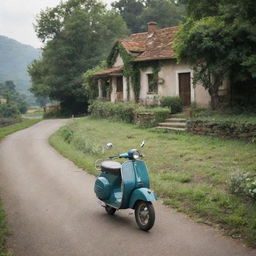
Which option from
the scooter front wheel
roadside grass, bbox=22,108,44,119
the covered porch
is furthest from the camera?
roadside grass, bbox=22,108,44,119

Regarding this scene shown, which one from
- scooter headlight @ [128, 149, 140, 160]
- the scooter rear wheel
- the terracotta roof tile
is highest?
the terracotta roof tile

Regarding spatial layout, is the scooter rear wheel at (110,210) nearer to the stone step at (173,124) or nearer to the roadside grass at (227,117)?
the roadside grass at (227,117)

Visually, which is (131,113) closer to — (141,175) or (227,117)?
(227,117)

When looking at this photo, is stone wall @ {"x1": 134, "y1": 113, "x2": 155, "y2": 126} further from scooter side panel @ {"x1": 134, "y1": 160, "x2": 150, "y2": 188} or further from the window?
scooter side panel @ {"x1": 134, "y1": 160, "x2": 150, "y2": 188}

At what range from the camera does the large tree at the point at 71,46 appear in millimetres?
41906

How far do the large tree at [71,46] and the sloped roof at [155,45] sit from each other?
1593 cm

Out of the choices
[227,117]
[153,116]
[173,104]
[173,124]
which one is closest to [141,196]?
[227,117]

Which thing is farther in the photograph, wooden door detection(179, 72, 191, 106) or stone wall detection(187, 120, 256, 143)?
wooden door detection(179, 72, 191, 106)

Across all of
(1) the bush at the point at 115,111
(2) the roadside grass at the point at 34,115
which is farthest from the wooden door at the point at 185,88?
(2) the roadside grass at the point at 34,115

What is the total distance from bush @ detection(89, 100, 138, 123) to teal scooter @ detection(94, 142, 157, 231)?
14161 mm

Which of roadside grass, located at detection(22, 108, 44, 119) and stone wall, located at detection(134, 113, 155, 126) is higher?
stone wall, located at detection(134, 113, 155, 126)

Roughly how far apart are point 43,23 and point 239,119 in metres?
→ 36.3

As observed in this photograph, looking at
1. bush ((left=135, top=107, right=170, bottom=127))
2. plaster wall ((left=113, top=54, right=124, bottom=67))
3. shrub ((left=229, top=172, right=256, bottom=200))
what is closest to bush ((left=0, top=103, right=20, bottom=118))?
plaster wall ((left=113, top=54, right=124, bottom=67))

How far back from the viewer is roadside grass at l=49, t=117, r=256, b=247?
617 centimetres
